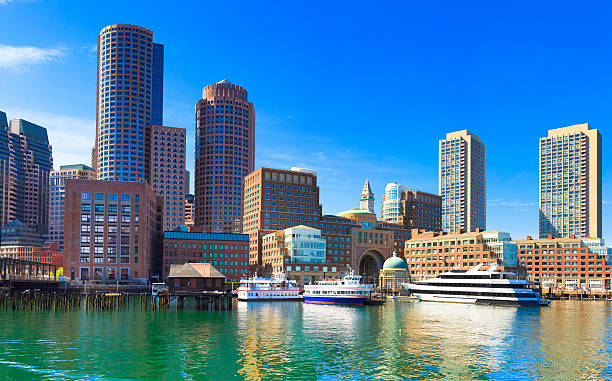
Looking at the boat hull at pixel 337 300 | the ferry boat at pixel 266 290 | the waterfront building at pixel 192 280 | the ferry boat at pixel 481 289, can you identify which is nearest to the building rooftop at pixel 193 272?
the waterfront building at pixel 192 280

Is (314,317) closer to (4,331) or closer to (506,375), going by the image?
(4,331)

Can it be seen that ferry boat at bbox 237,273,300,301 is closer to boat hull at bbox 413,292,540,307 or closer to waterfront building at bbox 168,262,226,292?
waterfront building at bbox 168,262,226,292

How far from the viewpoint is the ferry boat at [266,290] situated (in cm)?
17938

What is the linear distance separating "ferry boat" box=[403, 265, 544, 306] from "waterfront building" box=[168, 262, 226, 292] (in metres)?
75.0

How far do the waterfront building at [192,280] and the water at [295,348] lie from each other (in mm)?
35581

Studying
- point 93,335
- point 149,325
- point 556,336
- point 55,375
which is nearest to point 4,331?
point 93,335

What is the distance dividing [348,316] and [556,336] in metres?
47.7

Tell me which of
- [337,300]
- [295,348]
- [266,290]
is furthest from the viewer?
[266,290]

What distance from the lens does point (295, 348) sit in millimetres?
73125

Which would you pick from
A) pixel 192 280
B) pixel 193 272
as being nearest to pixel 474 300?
pixel 193 272

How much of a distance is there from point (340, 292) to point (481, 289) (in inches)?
1724

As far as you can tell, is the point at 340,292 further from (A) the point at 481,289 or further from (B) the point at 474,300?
(A) the point at 481,289

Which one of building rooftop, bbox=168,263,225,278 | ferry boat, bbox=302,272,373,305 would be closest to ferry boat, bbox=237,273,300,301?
ferry boat, bbox=302,272,373,305

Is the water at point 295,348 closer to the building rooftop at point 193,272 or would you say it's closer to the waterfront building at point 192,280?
the waterfront building at point 192,280
